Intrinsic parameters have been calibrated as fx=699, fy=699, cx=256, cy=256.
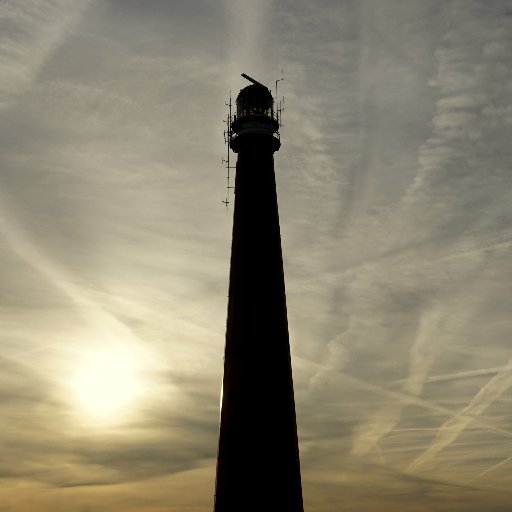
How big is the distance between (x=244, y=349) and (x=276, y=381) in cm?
223

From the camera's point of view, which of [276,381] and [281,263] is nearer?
[276,381]

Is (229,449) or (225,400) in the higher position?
(225,400)

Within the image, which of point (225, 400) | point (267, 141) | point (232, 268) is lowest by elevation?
point (225, 400)

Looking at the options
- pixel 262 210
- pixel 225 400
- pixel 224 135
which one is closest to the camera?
pixel 225 400

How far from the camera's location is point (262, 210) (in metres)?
37.2

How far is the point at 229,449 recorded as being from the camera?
111 feet

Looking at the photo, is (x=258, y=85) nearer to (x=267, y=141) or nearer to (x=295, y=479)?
(x=267, y=141)

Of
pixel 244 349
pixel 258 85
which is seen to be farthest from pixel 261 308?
pixel 258 85

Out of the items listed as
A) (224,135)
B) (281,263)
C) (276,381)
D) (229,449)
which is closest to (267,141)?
(224,135)

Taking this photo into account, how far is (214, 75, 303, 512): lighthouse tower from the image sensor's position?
33.1 meters

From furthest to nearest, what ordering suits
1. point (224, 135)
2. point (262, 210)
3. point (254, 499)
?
point (224, 135) → point (262, 210) → point (254, 499)

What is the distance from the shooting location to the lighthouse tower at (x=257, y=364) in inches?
1302

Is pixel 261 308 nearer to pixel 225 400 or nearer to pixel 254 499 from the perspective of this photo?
pixel 225 400

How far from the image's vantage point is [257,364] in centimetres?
3450
